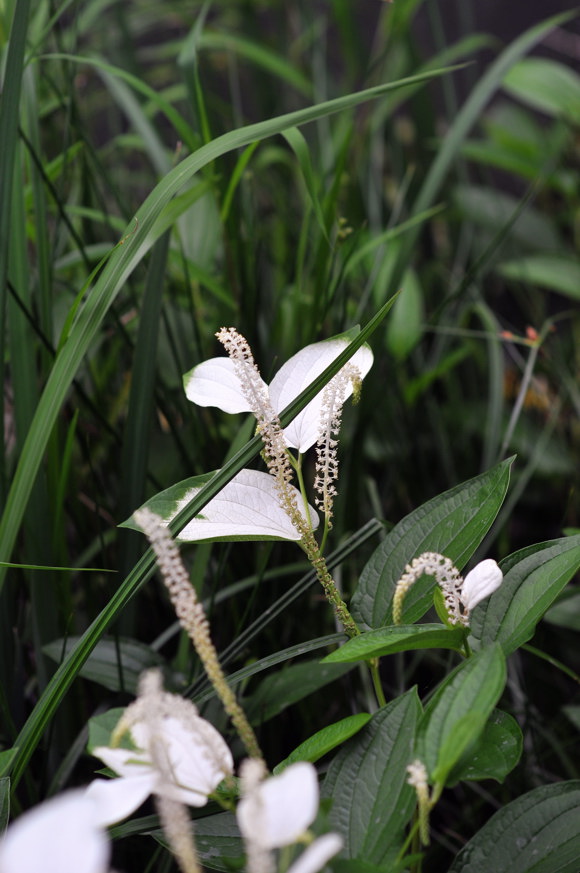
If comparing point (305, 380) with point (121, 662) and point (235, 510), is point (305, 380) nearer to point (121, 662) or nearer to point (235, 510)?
point (235, 510)

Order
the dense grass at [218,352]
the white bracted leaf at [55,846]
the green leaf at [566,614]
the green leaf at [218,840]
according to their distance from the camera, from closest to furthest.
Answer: the white bracted leaf at [55,846] → the green leaf at [218,840] → the dense grass at [218,352] → the green leaf at [566,614]

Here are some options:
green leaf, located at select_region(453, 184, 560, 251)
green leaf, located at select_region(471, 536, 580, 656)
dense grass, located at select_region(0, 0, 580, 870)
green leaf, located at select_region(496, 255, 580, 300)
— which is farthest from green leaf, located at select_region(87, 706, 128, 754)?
green leaf, located at select_region(453, 184, 560, 251)

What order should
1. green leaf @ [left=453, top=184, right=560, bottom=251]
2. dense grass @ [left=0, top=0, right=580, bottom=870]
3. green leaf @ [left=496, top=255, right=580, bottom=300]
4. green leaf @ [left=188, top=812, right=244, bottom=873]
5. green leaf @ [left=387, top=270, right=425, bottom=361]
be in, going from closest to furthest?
1. green leaf @ [left=188, top=812, right=244, bottom=873]
2. dense grass @ [left=0, top=0, right=580, bottom=870]
3. green leaf @ [left=387, top=270, right=425, bottom=361]
4. green leaf @ [left=496, top=255, right=580, bottom=300]
5. green leaf @ [left=453, top=184, right=560, bottom=251]

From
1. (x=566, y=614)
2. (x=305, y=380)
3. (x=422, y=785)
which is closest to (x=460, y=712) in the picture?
(x=422, y=785)

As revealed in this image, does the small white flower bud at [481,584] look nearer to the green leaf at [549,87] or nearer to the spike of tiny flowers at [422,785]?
the spike of tiny flowers at [422,785]

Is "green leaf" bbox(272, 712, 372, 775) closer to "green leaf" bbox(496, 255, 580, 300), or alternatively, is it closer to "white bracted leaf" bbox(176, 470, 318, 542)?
"white bracted leaf" bbox(176, 470, 318, 542)

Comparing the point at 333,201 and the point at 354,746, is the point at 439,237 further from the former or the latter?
the point at 354,746

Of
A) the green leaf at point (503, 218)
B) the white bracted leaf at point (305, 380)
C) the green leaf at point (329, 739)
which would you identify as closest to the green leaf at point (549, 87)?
the green leaf at point (503, 218)
